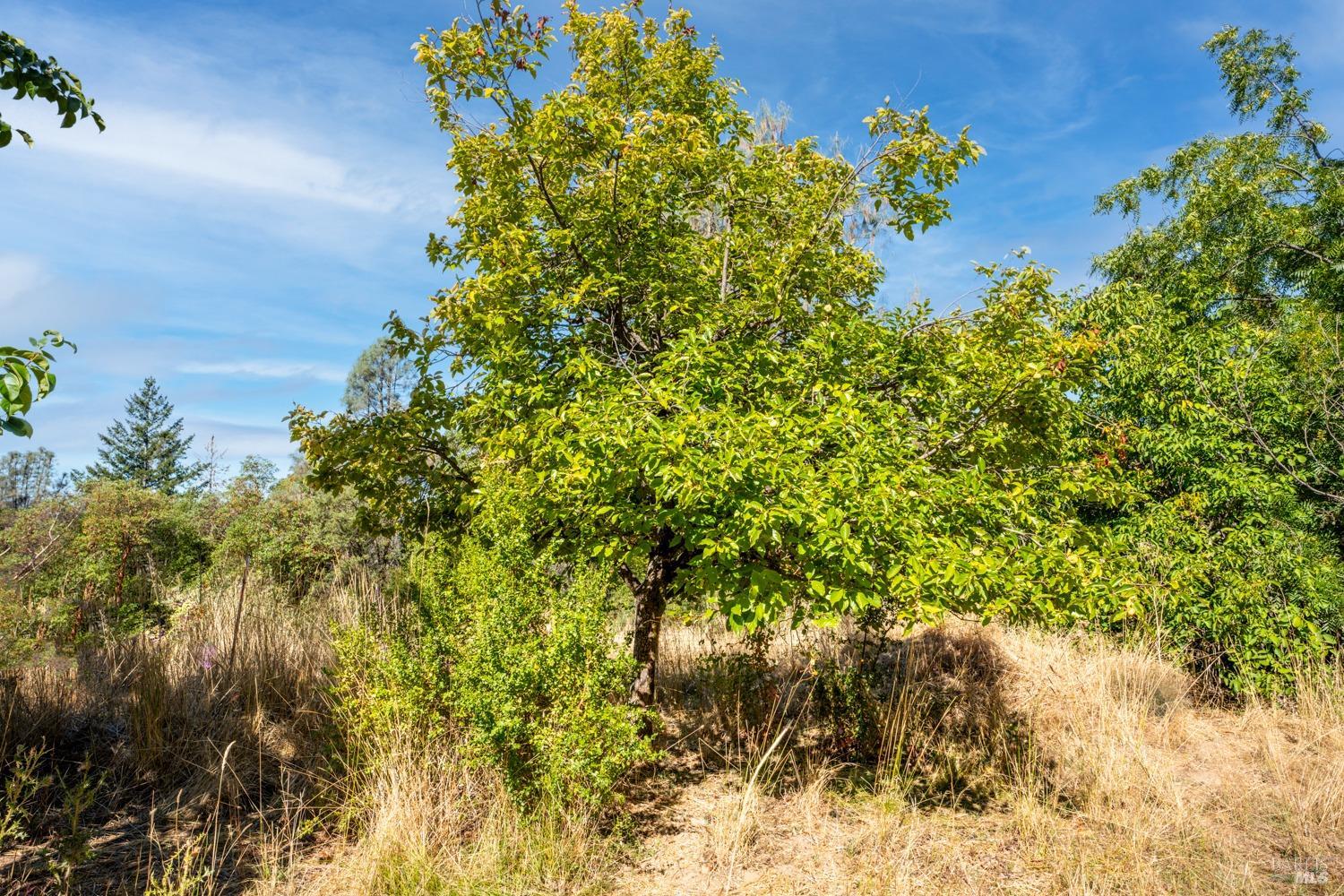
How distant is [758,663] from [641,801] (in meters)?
1.41

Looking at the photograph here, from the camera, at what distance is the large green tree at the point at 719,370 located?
3404 mm

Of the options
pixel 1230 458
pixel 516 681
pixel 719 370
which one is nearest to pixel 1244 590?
pixel 1230 458

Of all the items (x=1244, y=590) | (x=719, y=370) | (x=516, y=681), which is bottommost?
(x=516, y=681)

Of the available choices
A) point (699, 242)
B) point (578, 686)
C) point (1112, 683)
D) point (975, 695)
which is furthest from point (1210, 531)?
point (578, 686)

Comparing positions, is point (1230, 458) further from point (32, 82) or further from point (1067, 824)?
point (32, 82)

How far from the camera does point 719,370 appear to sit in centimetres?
427

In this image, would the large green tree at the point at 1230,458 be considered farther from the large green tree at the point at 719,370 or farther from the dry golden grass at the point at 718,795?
the large green tree at the point at 719,370

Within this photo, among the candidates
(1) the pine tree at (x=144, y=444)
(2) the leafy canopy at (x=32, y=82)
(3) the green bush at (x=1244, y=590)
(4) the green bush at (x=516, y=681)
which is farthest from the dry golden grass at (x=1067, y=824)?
(1) the pine tree at (x=144, y=444)

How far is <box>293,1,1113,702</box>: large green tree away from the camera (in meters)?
3.40

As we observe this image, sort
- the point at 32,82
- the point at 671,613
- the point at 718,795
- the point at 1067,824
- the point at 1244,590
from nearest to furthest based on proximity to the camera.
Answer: the point at 32,82
the point at 1067,824
the point at 718,795
the point at 671,613
the point at 1244,590

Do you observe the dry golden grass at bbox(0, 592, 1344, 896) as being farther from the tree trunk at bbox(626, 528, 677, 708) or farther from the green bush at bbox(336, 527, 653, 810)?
the tree trunk at bbox(626, 528, 677, 708)

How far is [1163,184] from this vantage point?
13.7m

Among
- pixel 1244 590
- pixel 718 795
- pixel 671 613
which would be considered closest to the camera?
pixel 718 795

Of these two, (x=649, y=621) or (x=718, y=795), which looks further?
(x=649, y=621)
